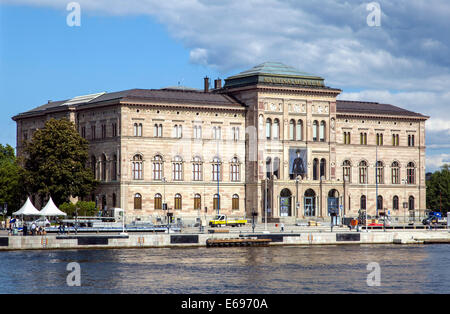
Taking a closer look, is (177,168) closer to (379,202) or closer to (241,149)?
(241,149)

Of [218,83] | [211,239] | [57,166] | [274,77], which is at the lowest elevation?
[211,239]

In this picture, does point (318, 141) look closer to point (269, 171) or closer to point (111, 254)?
point (269, 171)

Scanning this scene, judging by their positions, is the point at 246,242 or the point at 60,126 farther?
the point at 60,126

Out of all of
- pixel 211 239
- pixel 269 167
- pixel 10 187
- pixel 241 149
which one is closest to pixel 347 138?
pixel 269 167

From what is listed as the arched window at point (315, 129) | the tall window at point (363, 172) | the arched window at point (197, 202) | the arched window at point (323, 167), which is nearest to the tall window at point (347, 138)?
the tall window at point (363, 172)

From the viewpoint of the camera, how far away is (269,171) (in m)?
144

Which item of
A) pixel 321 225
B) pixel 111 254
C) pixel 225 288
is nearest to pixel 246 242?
pixel 111 254

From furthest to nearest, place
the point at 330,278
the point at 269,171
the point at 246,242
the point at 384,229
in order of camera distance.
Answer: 1. the point at 269,171
2. the point at 384,229
3. the point at 246,242
4. the point at 330,278

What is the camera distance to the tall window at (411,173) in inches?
6225

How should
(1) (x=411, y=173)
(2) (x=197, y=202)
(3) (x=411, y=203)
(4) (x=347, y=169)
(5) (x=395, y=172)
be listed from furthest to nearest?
(1) (x=411, y=173)
(3) (x=411, y=203)
(5) (x=395, y=172)
(4) (x=347, y=169)
(2) (x=197, y=202)

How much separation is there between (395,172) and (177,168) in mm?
36621

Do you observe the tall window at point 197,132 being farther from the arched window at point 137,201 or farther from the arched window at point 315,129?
the arched window at point 315,129

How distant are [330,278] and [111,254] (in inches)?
1023

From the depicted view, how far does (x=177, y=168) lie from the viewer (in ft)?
453
